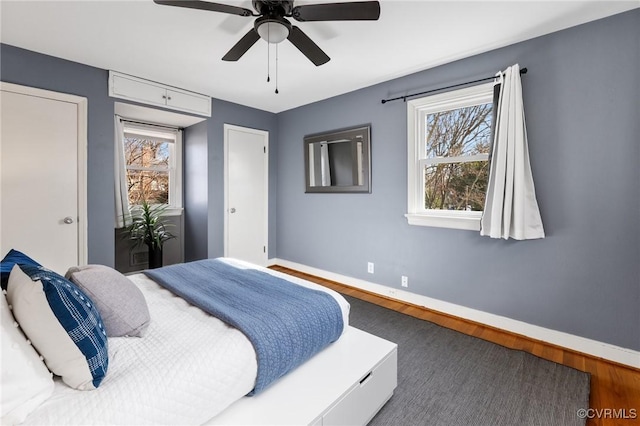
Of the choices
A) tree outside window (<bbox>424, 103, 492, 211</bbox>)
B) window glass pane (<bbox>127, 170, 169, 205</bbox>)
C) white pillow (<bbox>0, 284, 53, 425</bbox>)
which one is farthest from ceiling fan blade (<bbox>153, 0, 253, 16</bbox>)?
window glass pane (<bbox>127, 170, 169, 205</bbox>)

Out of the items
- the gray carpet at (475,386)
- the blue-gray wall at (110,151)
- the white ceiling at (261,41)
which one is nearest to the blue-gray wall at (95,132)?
the blue-gray wall at (110,151)

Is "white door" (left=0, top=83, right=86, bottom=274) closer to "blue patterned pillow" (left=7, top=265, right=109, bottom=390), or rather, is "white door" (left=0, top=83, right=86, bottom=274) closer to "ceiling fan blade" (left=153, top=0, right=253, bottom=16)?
"ceiling fan blade" (left=153, top=0, right=253, bottom=16)

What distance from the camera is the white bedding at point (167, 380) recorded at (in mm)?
895

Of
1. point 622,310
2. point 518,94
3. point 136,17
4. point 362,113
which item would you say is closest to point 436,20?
point 518,94

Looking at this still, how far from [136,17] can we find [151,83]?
128 cm

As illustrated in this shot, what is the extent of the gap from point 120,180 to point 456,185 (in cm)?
374

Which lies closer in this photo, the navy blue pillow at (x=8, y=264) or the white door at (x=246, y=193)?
the navy blue pillow at (x=8, y=264)

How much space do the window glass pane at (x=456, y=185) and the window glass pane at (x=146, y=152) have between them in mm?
3575

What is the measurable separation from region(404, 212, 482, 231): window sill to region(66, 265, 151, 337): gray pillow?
246cm

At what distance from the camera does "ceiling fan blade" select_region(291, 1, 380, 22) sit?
161 centimetres

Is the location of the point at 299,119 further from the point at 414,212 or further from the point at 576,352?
the point at 576,352

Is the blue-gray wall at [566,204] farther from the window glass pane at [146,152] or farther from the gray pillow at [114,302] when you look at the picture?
the window glass pane at [146,152]

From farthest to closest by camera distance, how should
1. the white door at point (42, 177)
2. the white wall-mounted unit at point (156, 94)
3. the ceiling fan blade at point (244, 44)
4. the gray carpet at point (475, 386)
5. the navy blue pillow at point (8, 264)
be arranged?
the white wall-mounted unit at point (156, 94) → the white door at point (42, 177) → the ceiling fan blade at point (244, 44) → the gray carpet at point (475, 386) → the navy blue pillow at point (8, 264)

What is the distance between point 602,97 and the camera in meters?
2.08
